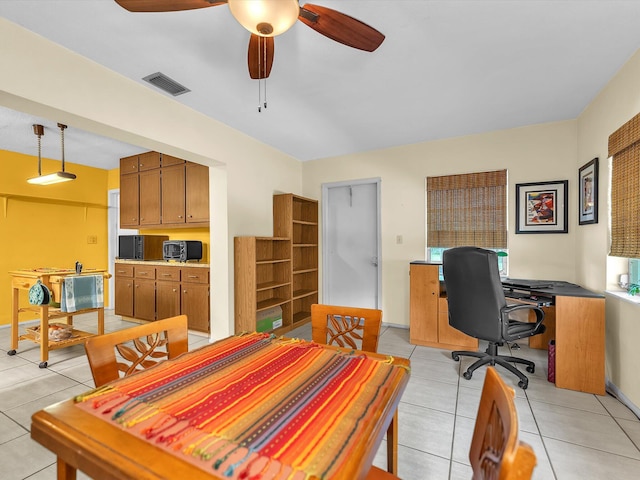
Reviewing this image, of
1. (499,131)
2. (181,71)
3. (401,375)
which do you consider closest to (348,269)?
(499,131)

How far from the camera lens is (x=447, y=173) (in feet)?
13.1

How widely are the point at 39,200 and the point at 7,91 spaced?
3846 millimetres

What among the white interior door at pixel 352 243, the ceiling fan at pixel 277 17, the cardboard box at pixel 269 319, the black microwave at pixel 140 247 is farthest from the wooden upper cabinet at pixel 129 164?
the ceiling fan at pixel 277 17

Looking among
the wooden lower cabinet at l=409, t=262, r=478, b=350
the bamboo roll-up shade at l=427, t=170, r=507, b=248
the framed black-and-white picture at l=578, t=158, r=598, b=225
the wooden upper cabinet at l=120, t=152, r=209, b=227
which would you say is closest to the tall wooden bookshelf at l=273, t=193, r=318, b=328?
the wooden upper cabinet at l=120, t=152, r=209, b=227

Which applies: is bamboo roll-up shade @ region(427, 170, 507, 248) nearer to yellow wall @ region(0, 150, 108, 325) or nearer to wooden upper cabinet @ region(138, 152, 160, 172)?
wooden upper cabinet @ region(138, 152, 160, 172)

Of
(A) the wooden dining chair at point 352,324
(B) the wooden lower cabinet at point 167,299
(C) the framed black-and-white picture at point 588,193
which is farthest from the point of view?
(B) the wooden lower cabinet at point 167,299

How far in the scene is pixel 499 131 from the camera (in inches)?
145

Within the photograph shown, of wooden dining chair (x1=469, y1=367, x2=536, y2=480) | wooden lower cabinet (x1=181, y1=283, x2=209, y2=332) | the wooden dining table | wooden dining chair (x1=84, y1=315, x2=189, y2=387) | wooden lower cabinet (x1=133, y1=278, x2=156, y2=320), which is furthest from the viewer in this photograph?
wooden lower cabinet (x1=133, y1=278, x2=156, y2=320)

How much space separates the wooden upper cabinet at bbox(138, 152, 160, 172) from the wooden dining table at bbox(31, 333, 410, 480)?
4.03m

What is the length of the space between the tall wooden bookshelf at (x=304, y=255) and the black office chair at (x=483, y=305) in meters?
2.28

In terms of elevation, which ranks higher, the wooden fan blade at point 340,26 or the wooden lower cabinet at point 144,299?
the wooden fan blade at point 340,26

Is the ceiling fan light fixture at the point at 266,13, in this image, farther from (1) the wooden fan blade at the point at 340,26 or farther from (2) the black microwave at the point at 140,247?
(2) the black microwave at the point at 140,247

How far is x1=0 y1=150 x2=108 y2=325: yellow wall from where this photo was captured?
176 inches

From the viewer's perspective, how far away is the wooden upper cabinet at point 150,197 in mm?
4465
